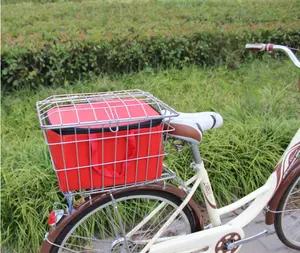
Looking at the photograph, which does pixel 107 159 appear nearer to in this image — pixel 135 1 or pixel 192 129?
pixel 192 129

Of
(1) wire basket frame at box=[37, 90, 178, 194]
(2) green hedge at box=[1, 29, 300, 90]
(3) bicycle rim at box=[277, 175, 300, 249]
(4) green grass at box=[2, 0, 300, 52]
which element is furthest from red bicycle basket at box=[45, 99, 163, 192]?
(4) green grass at box=[2, 0, 300, 52]

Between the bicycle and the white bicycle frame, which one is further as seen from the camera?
the white bicycle frame

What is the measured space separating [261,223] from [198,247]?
866 mm

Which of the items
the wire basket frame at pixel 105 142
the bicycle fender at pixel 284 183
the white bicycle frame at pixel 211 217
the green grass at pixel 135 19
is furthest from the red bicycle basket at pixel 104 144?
the green grass at pixel 135 19

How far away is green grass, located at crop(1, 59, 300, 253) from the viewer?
2402 millimetres

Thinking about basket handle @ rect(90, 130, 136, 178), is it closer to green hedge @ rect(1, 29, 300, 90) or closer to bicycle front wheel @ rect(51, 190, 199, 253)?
bicycle front wheel @ rect(51, 190, 199, 253)

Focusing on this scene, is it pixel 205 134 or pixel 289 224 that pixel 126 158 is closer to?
pixel 289 224

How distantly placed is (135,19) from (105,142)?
13.5 ft

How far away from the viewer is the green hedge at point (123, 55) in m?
3.77

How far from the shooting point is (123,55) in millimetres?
4164

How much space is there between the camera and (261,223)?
266cm

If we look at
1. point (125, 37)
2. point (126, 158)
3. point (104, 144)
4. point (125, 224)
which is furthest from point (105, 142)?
point (125, 37)

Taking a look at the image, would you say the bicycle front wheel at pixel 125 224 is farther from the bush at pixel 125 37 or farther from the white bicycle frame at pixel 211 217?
the bush at pixel 125 37

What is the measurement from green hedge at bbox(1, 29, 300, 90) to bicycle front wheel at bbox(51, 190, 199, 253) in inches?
77.9
